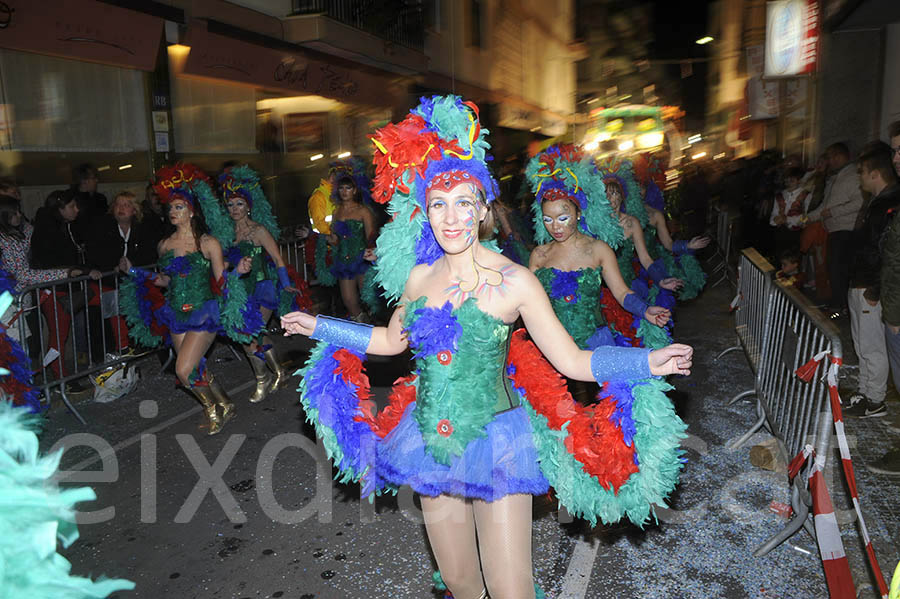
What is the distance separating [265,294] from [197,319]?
1147mm

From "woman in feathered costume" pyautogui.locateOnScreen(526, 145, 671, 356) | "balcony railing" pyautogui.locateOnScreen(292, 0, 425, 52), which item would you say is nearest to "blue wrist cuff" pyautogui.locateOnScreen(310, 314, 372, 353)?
"woman in feathered costume" pyautogui.locateOnScreen(526, 145, 671, 356)

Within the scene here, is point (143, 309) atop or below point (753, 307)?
atop

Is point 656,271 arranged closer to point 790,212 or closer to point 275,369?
point 275,369

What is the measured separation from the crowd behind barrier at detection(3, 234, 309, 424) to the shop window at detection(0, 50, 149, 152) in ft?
7.62

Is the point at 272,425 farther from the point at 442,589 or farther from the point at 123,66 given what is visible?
the point at 123,66

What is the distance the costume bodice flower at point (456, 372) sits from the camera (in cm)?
271

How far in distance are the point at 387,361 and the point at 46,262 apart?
139 inches

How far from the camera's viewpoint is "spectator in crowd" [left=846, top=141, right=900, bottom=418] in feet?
18.1

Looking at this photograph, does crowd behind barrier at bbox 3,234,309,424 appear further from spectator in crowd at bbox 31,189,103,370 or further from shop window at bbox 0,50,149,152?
shop window at bbox 0,50,149,152

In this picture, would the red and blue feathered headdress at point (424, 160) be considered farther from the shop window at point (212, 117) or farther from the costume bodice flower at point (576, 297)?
the shop window at point (212, 117)

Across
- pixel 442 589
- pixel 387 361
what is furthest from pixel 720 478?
pixel 387 361

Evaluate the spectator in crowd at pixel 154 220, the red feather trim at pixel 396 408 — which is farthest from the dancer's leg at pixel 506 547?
the spectator in crowd at pixel 154 220

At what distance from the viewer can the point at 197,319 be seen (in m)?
5.81

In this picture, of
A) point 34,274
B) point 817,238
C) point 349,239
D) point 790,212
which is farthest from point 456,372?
point 790,212
